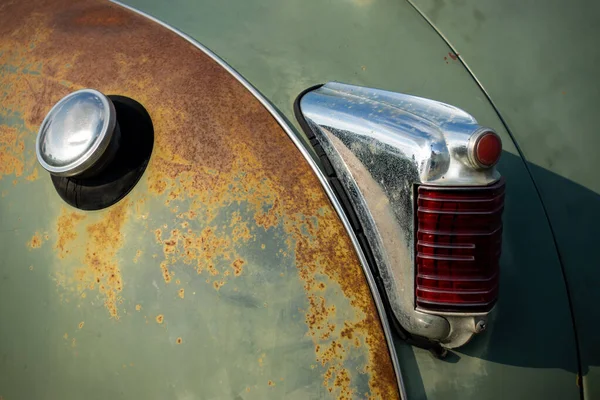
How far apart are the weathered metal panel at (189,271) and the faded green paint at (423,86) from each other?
0.11 m

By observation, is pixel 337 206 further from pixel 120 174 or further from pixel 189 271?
pixel 120 174

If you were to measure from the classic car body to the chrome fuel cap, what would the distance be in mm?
146

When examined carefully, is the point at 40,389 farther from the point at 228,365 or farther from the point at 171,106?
the point at 171,106

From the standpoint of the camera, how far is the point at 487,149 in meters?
1.21

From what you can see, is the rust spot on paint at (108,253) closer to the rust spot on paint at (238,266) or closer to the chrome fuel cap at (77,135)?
the chrome fuel cap at (77,135)

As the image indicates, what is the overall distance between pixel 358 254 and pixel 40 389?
86 cm

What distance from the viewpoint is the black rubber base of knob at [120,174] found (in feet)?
4.82

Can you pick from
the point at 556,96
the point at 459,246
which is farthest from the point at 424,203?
the point at 556,96

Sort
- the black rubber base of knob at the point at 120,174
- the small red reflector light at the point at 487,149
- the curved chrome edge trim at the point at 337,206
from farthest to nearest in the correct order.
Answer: the black rubber base of knob at the point at 120,174 < the curved chrome edge trim at the point at 337,206 < the small red reflector light at the point at 487,149

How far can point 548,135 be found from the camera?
166 centimetres

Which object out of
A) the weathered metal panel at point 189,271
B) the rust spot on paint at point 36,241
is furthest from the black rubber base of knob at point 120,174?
the rust spot on paint at point 36,241

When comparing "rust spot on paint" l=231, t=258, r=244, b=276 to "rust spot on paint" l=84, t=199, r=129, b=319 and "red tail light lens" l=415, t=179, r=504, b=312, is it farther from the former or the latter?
"red tail light lens" l=415, t=179, r=504, b=312

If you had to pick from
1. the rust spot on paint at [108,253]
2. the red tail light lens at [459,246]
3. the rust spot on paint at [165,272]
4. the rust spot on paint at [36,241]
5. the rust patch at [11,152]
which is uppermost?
the red tail light lens at [459,246]

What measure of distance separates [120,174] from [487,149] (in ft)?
2.77
